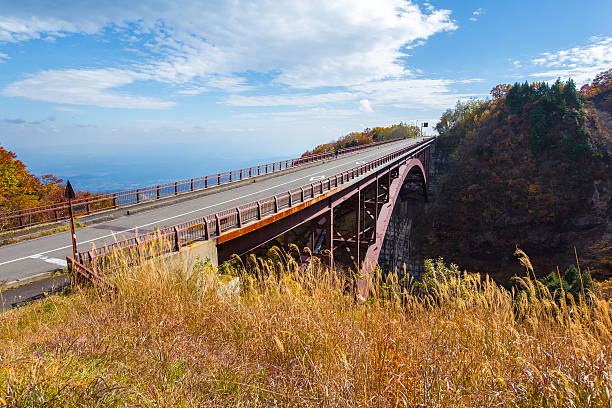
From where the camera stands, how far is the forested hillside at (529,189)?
38156 mm

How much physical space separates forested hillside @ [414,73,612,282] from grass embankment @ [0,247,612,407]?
36938 mm

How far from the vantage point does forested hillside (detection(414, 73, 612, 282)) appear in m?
38.2

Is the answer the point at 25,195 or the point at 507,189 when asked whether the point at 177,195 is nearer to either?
the point at 25,195

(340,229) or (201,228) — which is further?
(340,229)

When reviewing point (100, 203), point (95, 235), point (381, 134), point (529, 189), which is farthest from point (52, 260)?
point (381, 134)

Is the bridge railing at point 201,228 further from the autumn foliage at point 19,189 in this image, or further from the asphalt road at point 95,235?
the autumn foliage at point 19,189

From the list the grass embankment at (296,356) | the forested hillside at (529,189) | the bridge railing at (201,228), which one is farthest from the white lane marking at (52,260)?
the forested hillside at (529,189)

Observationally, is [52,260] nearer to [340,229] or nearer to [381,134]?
[340,229]

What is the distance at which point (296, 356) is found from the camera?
3287 millimetres

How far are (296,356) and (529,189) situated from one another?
5123 cm

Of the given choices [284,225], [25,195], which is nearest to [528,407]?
[284,225]

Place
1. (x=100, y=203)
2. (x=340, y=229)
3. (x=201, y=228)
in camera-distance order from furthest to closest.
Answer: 1. (x=340, y=229)
2. (x=100, y=203)
3. (x=201, y=228)

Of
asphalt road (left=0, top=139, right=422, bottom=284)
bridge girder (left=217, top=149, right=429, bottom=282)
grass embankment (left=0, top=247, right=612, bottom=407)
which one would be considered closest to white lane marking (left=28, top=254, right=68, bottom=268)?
asphalt road (left=0, top=139, right=422, bottom=284)

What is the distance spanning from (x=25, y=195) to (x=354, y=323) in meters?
29.9
